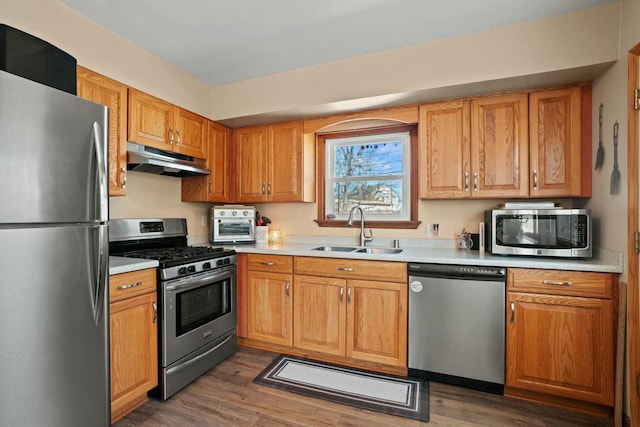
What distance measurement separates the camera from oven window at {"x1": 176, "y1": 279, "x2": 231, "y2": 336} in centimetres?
227

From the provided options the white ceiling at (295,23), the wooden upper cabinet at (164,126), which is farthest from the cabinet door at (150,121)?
the white ceiling at (295,23)

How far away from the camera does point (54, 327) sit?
1.22 meters

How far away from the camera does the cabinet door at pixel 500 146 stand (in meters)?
2.36

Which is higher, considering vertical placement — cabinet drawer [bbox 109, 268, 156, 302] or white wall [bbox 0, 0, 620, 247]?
white wall [bbox 0, 0, 620, 247]

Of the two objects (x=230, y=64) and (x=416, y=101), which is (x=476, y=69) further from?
(x=230, y=64)

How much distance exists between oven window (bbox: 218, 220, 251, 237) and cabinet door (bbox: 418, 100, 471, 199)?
1735 mm

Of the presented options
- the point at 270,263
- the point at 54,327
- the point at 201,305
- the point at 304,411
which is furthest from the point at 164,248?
the point at 304,411

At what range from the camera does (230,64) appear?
8.96 feet

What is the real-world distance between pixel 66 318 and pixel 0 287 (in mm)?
263

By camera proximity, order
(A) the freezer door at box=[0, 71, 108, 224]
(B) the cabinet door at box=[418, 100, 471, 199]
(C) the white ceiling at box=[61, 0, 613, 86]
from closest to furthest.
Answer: (A) the freezer door at box=[0, 71, 108, 224] → (C) the white ceiling at box=[61, 0, 613, 86] → (B) the cabinet door at box=[418, 100, 471, 199]

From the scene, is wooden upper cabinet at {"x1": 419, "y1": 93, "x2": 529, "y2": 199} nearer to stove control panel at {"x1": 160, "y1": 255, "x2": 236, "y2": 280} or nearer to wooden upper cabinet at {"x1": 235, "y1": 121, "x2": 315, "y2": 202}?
wooden upper cabinet at {"x1": 235, "y1": 121, "x2": 315, "y2": 202}

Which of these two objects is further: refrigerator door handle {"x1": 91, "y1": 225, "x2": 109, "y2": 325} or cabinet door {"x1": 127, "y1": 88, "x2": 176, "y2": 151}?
cabinet door {"x1": 127, "y1": 88, "x2": 176, "y2": 151}

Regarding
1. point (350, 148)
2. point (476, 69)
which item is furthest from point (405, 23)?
point (350, 148)

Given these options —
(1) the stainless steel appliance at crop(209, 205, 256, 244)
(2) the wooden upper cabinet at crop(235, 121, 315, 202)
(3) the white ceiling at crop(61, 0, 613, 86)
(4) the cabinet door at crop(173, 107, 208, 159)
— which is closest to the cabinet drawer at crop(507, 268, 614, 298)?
(3) the white ceiling at crop(61, 0, 613, 86)
